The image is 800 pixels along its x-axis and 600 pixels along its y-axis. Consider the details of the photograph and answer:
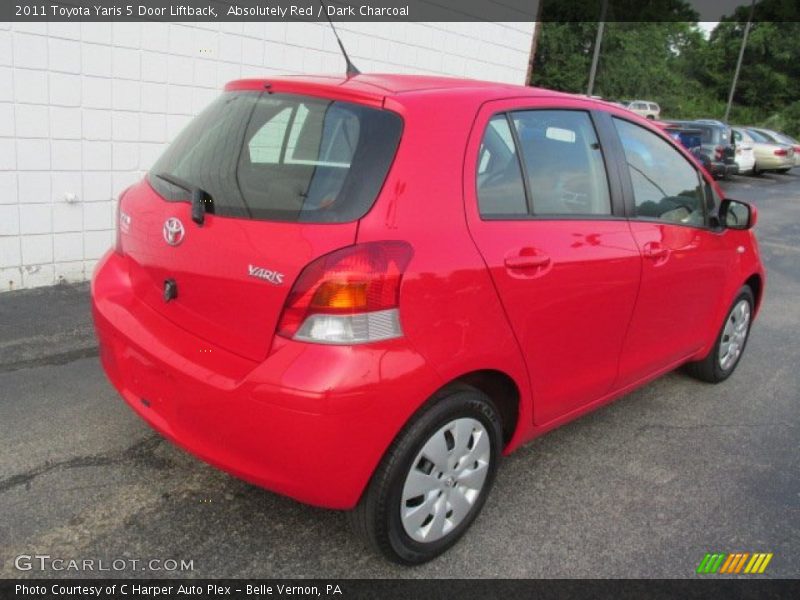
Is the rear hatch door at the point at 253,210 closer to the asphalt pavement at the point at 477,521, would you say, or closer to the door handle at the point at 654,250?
the asphalt pavement at the point at 477,521

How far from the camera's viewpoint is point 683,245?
11.5 ft

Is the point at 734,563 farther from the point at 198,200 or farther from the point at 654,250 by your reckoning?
the point at 198,200

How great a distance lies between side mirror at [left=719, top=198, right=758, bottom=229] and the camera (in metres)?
3.86

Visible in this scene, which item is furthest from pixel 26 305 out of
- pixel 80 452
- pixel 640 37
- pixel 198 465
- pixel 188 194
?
pixel 640 37

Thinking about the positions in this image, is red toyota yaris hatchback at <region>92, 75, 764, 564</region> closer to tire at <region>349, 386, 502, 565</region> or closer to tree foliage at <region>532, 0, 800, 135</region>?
tire at <region>349, 386, 502, 565</region>

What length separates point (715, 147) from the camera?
1716 cm

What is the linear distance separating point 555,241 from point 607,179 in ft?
1.99

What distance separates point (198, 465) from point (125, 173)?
3.31 meters

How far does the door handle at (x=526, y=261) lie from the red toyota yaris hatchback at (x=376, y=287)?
0.01 metres

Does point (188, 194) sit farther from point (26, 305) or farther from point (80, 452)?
point (26, 305)

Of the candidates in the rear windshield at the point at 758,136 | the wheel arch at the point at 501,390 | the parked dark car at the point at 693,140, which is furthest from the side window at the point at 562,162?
the rear windshield at the point at 758,136

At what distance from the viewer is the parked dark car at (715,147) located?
1692cm

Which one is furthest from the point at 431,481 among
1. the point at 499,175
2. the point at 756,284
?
the point at 756,284

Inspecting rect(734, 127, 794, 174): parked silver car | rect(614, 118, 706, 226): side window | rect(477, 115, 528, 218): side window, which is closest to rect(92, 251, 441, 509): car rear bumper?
rect(477, 115, 528, 218): side window
